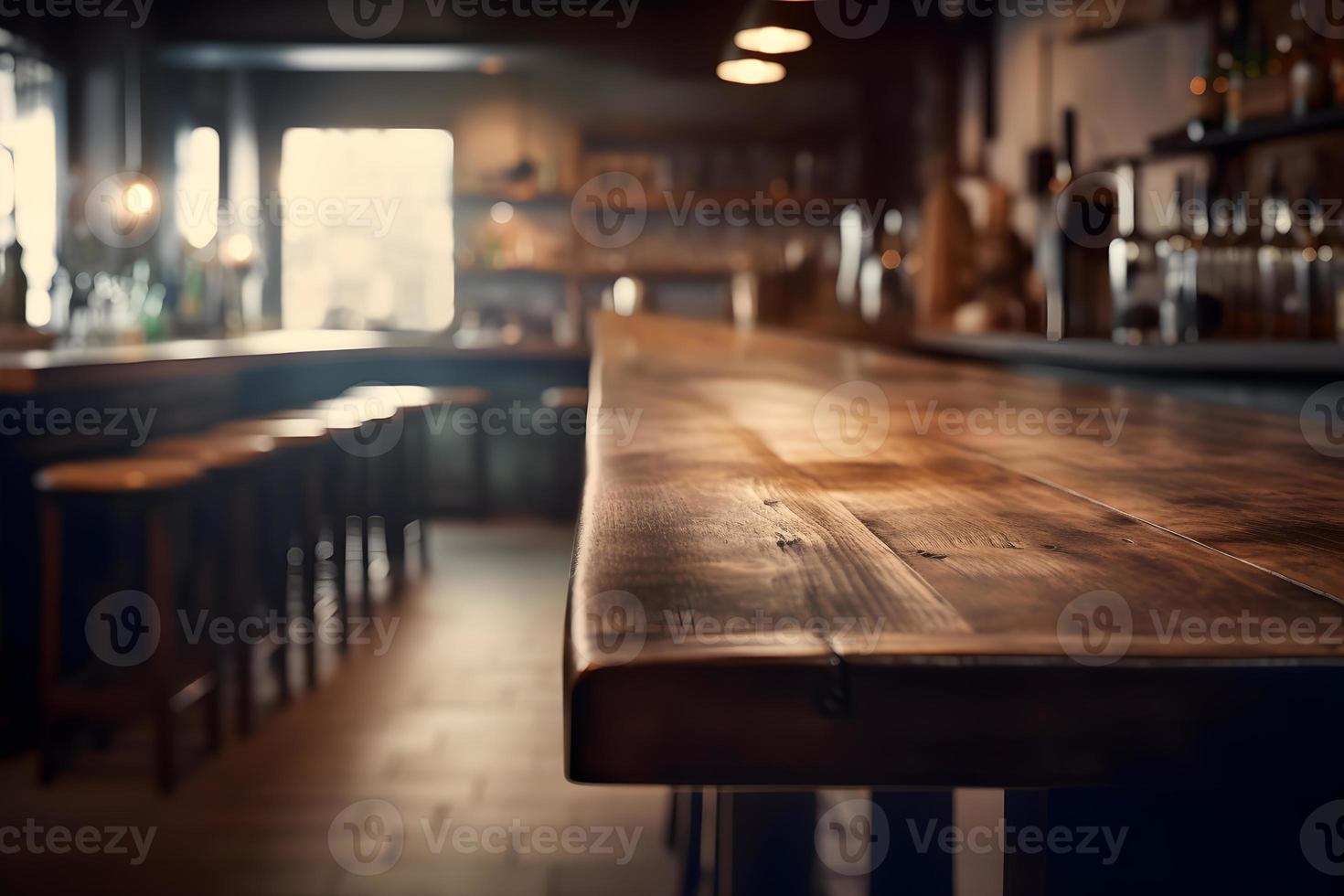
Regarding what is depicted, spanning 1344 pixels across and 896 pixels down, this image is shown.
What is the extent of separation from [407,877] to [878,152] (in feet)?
21.4

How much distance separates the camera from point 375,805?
242cm

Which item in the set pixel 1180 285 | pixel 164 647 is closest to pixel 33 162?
pixel 164 647

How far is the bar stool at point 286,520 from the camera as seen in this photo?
3.35 m

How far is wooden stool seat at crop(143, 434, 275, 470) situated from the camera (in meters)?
2.89

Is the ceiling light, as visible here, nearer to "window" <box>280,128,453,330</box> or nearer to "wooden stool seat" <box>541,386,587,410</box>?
"wooden stool seat" <box>541,386,587,410</box>

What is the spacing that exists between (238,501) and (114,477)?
0.64 metres

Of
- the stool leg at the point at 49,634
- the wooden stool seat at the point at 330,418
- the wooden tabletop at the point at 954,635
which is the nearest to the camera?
the wooden tabletop at the point at 954,635

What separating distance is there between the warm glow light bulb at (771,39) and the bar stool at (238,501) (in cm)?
183

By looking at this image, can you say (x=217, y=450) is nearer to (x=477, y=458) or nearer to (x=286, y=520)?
(x=286, y=520)

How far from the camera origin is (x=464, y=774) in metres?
2.58

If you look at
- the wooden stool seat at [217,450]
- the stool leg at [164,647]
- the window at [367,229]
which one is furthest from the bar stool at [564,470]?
the stool leg at [164,647]

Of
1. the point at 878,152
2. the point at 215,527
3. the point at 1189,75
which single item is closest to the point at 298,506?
the point at 215,527

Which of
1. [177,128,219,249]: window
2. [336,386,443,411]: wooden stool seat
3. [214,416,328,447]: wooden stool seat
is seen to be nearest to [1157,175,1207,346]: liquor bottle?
[214,416,328,447]: wooden stool seat

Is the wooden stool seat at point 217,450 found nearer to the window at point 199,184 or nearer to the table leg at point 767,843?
the table leg at point 767,843
